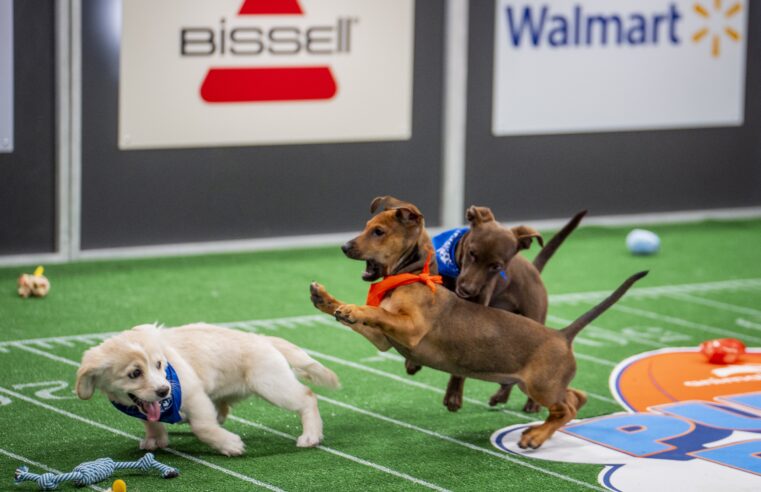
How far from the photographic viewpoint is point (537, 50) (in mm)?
14547

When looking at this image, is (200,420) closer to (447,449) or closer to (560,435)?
(447,449)

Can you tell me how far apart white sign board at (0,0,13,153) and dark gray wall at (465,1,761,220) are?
4.79 meters

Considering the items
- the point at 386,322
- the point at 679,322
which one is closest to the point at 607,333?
the point at 679,322

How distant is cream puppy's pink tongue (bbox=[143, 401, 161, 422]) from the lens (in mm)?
6738

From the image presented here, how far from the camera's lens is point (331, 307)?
6.93 meters

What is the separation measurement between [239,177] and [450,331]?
633 centimetres

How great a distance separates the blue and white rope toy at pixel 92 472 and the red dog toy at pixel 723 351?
434 cm

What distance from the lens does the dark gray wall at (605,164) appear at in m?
14.4

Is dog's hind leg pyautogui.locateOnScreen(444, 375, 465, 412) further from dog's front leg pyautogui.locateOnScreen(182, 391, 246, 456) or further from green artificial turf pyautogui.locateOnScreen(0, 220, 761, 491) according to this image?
dog's front leg pyautogui.locateOnScreen(182, 391, 246, 456)

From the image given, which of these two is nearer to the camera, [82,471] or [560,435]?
[82,471]

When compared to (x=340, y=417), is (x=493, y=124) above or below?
above

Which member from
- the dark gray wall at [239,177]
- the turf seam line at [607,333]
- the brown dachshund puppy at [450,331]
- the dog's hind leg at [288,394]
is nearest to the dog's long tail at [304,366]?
the dog's hind leg at [288,394]

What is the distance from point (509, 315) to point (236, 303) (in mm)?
4161

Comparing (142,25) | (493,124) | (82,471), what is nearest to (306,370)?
(82,471)
